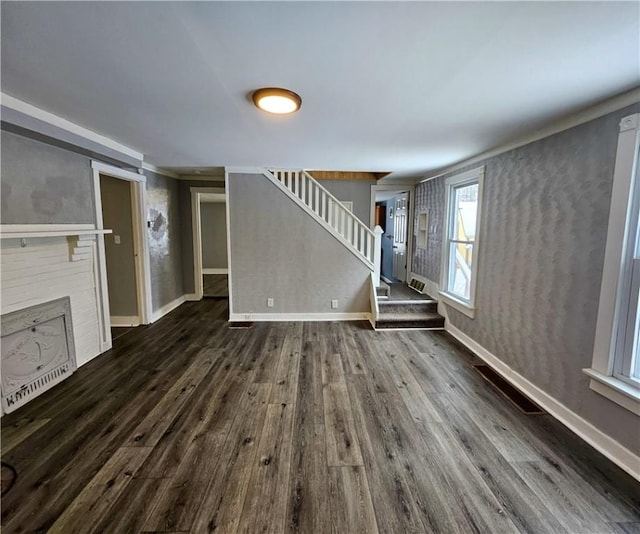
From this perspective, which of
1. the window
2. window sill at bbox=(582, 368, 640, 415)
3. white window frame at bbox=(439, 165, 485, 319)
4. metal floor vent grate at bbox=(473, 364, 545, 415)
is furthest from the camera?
the window

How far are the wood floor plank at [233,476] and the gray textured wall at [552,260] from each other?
2461mm

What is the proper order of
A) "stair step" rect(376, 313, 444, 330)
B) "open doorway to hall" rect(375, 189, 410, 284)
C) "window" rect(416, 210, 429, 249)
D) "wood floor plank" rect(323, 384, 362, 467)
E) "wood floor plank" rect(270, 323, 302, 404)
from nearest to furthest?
"wood floor plank" rect(323, 384, 362, 467), "wood floor plank" rect(270, 323, 302, 404), "stair step" rect(376, 313, 444, 330), "window" rect(416, 210, 429, 249), "open doorway to hall" rect(375, 189, 410, 284)

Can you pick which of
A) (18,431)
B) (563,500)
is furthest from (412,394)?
(18,431)

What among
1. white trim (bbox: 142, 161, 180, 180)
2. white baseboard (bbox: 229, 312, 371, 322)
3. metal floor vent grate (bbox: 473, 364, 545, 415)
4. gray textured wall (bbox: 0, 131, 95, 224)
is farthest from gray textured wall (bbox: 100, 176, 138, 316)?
metal floor vent grate (bbox: 473, 364, 545, 415)

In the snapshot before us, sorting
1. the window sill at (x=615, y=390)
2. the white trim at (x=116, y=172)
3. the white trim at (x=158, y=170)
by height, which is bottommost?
the window sill at (x=615, y=390)

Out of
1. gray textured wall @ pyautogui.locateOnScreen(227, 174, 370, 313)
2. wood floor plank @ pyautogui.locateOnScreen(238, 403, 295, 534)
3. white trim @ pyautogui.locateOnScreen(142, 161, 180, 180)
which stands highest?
white trim @ pyautogui.locateOnScreen(142, 161, 180, 180)

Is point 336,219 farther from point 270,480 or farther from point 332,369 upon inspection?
point 270,480

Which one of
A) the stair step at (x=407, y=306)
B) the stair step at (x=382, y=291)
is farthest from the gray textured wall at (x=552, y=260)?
the stair step at (x=382, y=291)

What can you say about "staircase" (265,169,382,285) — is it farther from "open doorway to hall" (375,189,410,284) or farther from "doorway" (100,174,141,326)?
"doorway" (100,174,141,326)

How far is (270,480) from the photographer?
70.1 inches

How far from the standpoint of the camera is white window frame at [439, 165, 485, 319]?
3.62m

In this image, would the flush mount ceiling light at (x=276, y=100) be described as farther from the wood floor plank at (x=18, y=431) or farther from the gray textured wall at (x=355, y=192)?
the gray textured wall at (x=355, y=192)

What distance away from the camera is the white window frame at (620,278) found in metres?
1.87

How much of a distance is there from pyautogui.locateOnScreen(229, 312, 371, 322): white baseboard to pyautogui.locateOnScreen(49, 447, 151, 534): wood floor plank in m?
2.73
